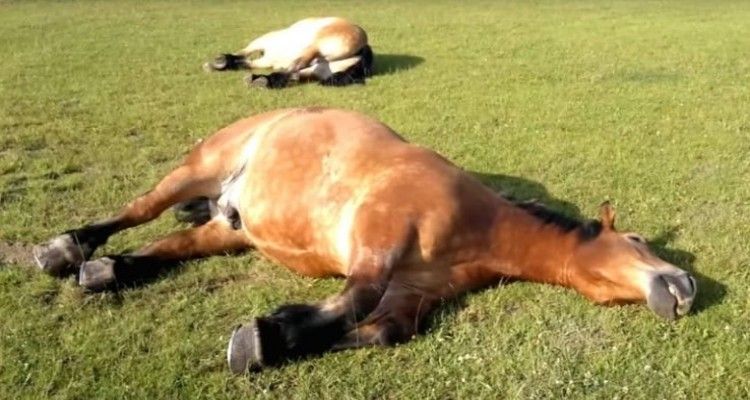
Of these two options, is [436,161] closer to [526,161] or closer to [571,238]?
[571,238]

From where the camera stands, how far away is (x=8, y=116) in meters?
10.0

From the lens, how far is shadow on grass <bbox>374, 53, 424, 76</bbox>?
13.8 m

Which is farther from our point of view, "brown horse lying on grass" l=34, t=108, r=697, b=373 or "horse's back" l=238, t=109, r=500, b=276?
"horse's back" l=238, t=109, r=500, b=276

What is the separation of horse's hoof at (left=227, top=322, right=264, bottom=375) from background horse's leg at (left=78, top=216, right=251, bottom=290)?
1.34m

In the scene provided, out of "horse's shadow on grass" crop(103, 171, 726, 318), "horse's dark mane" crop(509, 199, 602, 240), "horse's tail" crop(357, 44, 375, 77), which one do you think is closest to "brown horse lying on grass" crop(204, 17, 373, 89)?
"horse's tail" crop(357, 44, 375, 77)

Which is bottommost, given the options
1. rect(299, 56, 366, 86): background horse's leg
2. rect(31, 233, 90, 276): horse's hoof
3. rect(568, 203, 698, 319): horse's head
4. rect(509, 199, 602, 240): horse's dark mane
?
rect(299, 56, 366, 86): background horse's leg

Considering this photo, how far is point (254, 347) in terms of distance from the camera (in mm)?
4027

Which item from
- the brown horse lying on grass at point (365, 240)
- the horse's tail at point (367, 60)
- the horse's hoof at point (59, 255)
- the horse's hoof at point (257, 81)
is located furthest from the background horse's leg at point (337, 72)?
the horse's hoof at point (59, 255)

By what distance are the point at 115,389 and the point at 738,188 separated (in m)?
5.19

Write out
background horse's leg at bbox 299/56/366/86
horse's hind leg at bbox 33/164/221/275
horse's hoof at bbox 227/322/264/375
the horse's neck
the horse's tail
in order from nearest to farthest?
1. horse's hoof at bbox 227/322/264/375
2. the horse's neck
3. horse's hind leg at bbox 33/164/221/275
4. background horse's leg at bbox 299/56/366/86
5. the horse's tail

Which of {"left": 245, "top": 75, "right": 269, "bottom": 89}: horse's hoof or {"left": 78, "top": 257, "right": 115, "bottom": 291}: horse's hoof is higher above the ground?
{"left": 78, "top": 257, "right": 115, "bottom": 291}: horse's hoof

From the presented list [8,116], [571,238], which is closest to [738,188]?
[571,238]

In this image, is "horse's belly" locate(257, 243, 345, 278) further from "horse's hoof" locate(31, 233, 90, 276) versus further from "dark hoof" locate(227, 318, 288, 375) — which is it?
"horse's hoof" locate(31, 233, 90, 276)

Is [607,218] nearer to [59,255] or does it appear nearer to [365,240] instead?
[365,240]
